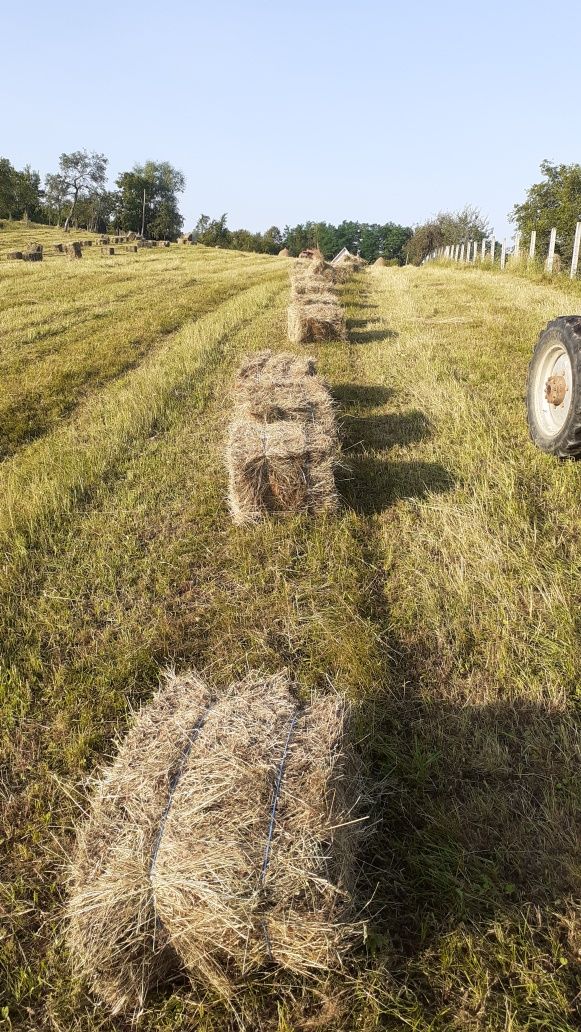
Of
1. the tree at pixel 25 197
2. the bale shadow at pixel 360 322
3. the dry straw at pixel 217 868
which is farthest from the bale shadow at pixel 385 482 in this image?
the tree at pixel 25 197

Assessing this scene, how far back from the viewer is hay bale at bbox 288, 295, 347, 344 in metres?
11.6

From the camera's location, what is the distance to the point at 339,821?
2117mm

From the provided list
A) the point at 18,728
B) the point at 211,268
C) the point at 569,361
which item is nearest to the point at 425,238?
the point at 211,268

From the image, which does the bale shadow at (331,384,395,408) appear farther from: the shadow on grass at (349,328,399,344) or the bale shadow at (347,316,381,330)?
the bale shadow at (347,316,381,330)

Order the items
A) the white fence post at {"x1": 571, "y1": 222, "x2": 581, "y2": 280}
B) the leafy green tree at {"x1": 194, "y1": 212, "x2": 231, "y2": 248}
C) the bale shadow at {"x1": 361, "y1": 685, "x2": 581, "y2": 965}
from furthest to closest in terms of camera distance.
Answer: the leafy green tree at {"x1": 194, "y1": 212, "x2": 231, "y2": 248} < the white fence post at {"x1": 571, "y1": 222, "x2": 581, "y2": 280} < the bale shadow at {"x1": 361, "y1": 685, "x2": 581, "y2": 965}

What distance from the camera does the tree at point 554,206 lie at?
53406 mm

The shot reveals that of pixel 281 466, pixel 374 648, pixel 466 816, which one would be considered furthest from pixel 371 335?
pixel 466 816

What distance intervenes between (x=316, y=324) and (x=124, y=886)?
10880 mm

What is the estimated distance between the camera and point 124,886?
6.43 feet

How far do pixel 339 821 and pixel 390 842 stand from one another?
46 cm

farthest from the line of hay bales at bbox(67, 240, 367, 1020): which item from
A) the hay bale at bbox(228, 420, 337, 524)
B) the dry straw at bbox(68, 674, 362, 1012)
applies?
the hay bale at bbox(228, 420, 337, 524)

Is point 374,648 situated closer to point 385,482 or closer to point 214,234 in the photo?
point 385,482

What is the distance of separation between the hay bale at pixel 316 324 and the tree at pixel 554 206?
47611 mm

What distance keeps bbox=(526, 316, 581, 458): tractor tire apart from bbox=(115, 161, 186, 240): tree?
282 ft
